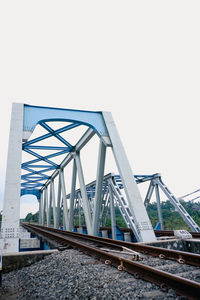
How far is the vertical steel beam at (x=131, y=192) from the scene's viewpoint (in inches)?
286

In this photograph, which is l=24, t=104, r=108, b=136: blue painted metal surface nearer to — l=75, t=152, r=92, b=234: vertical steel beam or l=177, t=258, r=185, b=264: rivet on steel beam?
l=75, t=152, r=92, b=234: vertical steel beam

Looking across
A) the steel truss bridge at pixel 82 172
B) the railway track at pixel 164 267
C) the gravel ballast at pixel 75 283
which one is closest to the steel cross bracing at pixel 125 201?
the steel truss bridge at pixel 82 172

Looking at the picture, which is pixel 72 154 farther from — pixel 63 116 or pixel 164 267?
pixel 164 267

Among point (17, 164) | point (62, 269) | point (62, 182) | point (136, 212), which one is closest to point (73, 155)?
point (62, 182)

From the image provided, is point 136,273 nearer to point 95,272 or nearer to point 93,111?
point 95,272

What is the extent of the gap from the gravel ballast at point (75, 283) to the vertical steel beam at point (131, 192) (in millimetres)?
3460

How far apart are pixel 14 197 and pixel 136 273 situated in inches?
209

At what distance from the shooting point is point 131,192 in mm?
8117

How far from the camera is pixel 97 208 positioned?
9938 mm

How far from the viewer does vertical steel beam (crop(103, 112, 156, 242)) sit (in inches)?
286

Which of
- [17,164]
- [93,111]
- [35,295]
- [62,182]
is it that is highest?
[93,111]

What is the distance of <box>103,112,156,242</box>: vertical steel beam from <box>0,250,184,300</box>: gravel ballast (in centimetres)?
346

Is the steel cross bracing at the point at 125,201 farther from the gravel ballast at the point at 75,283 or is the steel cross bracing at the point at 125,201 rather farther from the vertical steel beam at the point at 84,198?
the gravel ballast at the point at 75,283

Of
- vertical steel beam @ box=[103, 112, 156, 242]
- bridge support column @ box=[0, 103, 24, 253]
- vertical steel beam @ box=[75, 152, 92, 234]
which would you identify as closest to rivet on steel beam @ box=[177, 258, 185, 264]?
vertical steel beam @ box=[103, 112, 156, 242]
